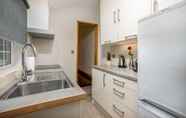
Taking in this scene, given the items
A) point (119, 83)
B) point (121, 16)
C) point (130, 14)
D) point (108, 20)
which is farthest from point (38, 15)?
point (119, 83)

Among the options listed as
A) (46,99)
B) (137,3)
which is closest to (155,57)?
(46,99)

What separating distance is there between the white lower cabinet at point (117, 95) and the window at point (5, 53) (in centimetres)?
141

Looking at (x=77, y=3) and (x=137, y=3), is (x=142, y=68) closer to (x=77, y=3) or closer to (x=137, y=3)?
(x=137, y=3)

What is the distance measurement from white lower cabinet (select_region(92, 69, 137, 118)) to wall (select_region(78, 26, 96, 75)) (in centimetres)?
211

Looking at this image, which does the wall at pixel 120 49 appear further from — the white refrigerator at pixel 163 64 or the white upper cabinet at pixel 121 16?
the white refrigerator at pixel 163 64

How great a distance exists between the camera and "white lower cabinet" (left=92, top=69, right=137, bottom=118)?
1.48 meters

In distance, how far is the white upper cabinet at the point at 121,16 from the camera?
5.75ft

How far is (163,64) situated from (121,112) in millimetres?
1099

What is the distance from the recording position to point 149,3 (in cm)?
158

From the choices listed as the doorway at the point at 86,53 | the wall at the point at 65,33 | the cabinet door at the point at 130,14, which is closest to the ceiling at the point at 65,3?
the wall at the point at 65,33

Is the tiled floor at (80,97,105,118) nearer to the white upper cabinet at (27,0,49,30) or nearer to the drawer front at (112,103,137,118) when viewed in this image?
the drawer front at (112,103,137,118)

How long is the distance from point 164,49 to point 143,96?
46 cm

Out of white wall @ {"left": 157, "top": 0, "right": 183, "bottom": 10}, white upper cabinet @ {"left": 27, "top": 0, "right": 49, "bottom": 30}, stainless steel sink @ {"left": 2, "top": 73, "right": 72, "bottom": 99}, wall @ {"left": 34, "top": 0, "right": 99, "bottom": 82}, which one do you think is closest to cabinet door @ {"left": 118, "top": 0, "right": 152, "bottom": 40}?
white wall @ {"left": 157, "top": 0, "right": 183, "bottom": 10}

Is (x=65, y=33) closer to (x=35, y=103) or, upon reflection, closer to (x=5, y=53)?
(x=5, y=53)
